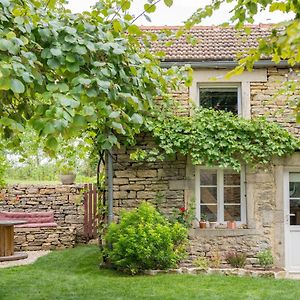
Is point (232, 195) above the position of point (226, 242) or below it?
above

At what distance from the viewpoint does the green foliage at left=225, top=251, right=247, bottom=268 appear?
33.7 ft

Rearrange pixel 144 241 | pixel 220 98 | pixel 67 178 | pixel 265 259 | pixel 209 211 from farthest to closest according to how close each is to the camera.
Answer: pixel 67 178
pixel 220 98
pixel 209 211
pixel 265 259
pixel 144 241

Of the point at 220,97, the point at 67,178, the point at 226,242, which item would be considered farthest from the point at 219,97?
the point at 67,178

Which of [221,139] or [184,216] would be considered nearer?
[221,139]

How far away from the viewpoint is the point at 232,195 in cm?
1085

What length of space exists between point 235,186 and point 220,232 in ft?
3.21

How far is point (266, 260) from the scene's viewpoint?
10.3 m

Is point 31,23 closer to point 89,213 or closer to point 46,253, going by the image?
point 46,253

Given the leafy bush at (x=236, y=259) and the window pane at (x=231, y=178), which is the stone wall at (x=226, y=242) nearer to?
the leafy bush at (x=236, y=259)

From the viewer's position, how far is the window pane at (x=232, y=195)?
10820mm

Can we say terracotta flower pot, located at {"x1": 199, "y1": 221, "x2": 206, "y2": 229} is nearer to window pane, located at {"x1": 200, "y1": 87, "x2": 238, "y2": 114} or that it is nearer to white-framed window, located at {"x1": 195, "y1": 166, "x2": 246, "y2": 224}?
white-framed window, located at {"x1": 195, "y1": 166, "x2": 246, "y2": 224}

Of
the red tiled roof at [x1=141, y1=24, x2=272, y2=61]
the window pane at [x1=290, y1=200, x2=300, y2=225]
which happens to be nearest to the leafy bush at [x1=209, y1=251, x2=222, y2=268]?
the window pane at [x1=290, y1=200, x2=300, y2=225]

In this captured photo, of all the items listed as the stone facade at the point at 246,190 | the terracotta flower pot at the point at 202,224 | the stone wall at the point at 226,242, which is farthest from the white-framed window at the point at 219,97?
the stone wall at the point at 226,242

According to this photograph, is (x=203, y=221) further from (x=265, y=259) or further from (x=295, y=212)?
(x=295, y=212)
